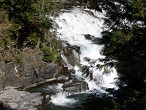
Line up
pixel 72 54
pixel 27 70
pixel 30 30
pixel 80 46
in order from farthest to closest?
1. pixel 80 46
2. pixel 72 54
3. pixel 30 30
4. pixel 27 70

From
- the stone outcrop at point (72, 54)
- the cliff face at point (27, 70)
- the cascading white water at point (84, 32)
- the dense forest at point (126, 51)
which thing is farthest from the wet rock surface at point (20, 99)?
the dense forest at point (126, 51)

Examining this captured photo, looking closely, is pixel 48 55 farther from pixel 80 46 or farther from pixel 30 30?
pixel 80 46

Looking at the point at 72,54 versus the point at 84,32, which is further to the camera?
the point at 84,32

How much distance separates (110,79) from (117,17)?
14942 millimetres

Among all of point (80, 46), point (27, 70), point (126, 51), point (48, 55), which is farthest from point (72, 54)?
point (126, 51)

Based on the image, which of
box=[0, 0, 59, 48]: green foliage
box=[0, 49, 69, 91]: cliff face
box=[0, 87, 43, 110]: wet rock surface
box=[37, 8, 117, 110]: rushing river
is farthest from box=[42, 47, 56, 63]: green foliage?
box=[0, 87, 43, 110]: wet rock surface

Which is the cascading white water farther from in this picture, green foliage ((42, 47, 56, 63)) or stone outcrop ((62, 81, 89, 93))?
green foliage ((42, 47, 56, 63))

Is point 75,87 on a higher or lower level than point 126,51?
lower

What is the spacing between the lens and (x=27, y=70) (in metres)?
19.4

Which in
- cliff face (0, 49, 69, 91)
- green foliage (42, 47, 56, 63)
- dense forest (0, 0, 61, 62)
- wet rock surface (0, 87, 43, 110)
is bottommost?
wet rock surface (0, 87, 43, 110)

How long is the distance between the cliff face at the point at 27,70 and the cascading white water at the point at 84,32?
2.24m

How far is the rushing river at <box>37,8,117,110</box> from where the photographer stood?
57.3 feet

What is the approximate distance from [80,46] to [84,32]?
502 cm

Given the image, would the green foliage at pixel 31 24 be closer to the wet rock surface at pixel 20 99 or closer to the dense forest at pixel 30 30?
the dense forest at pixel 30 30
